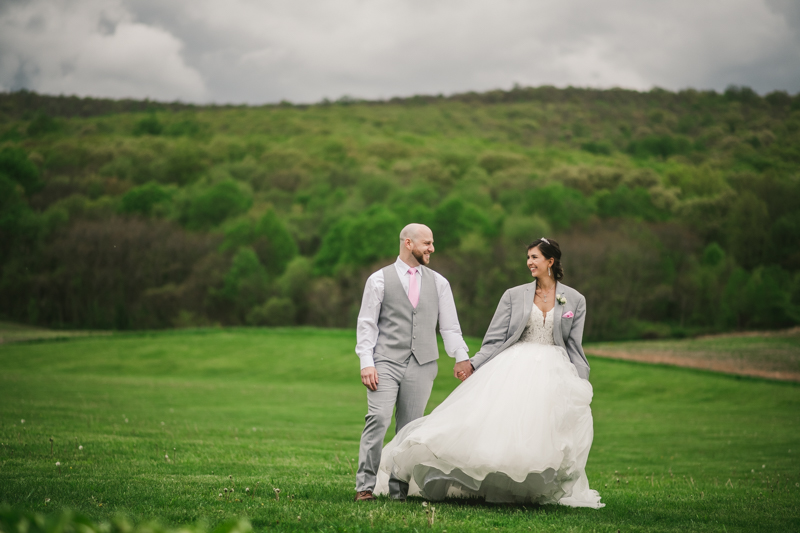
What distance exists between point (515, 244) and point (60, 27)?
82196mm

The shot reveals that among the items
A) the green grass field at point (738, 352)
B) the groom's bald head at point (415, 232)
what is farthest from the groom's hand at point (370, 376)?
the green grass field at point (738, 352)

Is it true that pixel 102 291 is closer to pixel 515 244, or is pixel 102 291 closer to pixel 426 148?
pixel 515 244

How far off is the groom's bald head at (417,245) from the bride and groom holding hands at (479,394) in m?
0.01

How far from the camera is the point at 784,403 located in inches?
987

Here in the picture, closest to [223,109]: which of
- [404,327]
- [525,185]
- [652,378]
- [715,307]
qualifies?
[525,185]

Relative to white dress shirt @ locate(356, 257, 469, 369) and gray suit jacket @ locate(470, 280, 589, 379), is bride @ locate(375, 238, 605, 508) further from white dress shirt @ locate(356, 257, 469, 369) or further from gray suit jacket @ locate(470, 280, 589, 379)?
white dress shirt @ locate(356, 257, 469, 369)

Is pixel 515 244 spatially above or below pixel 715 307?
above

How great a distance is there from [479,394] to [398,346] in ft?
3.42

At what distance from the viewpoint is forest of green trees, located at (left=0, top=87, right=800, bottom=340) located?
6862cm

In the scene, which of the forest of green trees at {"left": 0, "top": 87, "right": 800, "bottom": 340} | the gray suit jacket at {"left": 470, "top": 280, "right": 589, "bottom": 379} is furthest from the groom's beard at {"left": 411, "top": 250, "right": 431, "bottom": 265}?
the forest of green trees at {"left": 0, "top": 87, "right": 800, "bottom": 340}

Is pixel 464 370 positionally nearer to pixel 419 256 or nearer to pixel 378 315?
pixel 378 315

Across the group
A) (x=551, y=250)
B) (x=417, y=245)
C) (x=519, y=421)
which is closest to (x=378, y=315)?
(x=417, y=245)

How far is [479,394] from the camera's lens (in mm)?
6762

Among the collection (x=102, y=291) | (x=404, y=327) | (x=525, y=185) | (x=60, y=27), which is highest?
(x=60, y=27)
